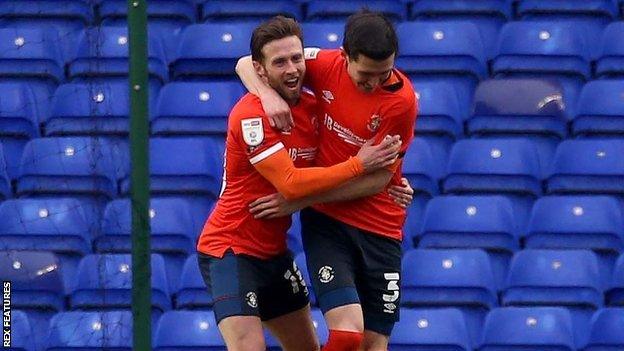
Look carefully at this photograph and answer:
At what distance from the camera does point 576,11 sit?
1047 cm

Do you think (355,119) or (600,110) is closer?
(355,119)

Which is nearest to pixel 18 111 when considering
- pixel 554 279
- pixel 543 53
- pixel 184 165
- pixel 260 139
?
pixel 184 165

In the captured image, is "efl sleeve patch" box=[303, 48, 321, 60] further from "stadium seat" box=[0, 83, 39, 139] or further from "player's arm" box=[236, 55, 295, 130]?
"stadium seat" box=[0, 83, 39, 139]

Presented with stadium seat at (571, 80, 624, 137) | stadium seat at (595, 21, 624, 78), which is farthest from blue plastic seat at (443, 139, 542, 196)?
stadium seat at (595, 21, 624, 78)

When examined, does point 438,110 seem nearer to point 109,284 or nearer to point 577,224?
point 577,224

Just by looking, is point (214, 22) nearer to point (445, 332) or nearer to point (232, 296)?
point (445, 332)

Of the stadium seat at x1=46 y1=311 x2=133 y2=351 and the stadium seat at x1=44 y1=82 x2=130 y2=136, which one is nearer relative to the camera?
the stadium seat at x1=46 y1=311 x2=133 y2=351

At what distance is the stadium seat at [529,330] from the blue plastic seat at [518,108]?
1.43 meters

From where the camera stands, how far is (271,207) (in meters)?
6.93

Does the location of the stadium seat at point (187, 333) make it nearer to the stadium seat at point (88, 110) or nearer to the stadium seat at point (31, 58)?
the stadium seat at point (88, 110)

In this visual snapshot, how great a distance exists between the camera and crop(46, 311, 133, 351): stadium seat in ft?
27.7

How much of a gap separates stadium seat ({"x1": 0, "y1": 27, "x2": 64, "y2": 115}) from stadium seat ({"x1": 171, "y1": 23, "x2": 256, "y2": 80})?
71 centimetres

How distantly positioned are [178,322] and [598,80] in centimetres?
283

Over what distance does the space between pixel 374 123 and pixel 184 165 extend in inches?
117
